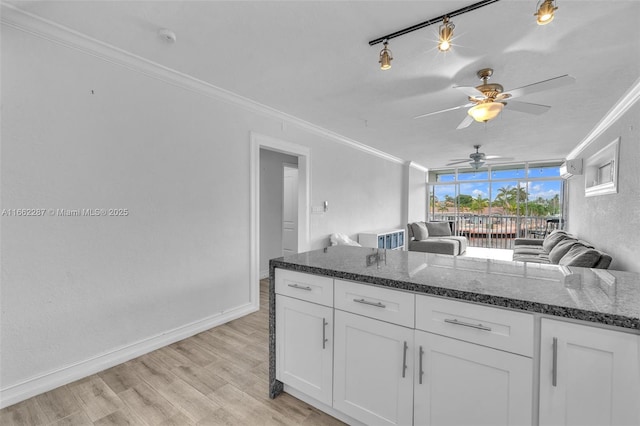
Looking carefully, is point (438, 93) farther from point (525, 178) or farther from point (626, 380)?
point (525, 178)

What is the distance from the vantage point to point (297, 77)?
260cm

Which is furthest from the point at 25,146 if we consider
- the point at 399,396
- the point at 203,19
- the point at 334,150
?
the point at 334,150

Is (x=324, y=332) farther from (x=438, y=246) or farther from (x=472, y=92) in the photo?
(x=438, y=246)

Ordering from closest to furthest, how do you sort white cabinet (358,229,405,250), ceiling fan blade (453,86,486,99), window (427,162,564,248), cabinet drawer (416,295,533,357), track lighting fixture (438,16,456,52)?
cabinet drawer (416,295,533,357) → track lighting fixture (438,16,456,52) → ceiling fan blade (453,86,486,99) → white cabinet (358,229,405,250) → window (427,162,564,248)

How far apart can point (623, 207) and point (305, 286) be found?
3.49 meters

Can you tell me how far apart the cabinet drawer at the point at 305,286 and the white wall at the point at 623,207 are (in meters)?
2.94

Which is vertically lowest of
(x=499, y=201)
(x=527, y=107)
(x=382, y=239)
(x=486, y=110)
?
(x=382, y=239)

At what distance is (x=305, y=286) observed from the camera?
5.43 ft

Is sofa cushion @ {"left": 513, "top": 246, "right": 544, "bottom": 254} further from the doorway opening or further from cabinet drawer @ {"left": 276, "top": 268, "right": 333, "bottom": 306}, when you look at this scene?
cabinet drawer @ {"left": 276, "top": 268, "right": 333, "bottom": 306}

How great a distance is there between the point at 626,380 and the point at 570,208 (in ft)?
22.3

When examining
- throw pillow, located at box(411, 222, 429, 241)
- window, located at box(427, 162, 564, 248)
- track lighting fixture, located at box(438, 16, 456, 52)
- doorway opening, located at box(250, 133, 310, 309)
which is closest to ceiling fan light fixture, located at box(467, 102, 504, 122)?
track lighting fixture, located at box(438, 16, 456, 52)

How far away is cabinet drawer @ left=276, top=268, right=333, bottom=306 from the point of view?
5.18ft

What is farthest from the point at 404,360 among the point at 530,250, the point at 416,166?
the point at 416,166

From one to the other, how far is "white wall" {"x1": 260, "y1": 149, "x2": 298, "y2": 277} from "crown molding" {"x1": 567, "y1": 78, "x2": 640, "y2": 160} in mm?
4236
